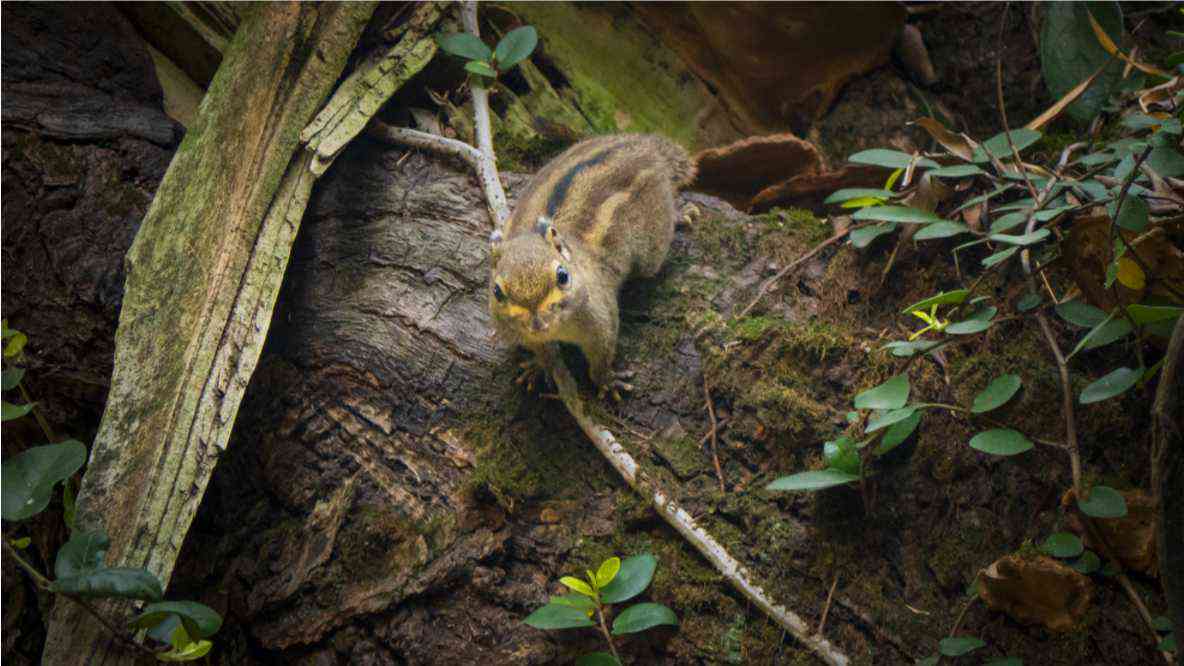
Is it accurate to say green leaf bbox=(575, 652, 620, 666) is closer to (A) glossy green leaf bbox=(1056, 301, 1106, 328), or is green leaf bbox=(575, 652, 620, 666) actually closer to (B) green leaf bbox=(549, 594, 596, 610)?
(B) green leaf bbox=(549, 594, 596, 610)

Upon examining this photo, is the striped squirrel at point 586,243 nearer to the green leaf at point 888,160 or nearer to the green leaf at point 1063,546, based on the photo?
the green leaf at point 888,160

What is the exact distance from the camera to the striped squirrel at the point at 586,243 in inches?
129

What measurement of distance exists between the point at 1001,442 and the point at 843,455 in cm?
46

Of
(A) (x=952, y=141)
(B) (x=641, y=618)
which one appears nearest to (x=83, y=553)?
(B) (x=641, y=618)

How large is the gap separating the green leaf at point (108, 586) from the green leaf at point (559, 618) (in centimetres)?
107

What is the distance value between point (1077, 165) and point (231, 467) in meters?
3.39

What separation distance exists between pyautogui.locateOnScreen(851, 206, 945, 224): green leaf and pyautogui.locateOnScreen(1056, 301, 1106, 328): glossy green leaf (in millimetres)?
532

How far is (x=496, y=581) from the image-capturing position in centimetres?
291

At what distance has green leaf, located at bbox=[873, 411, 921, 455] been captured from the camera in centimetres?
273

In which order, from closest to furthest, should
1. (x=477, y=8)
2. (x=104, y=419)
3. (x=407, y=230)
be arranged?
(x=104, y=419) < (x=407, y=230) < (x=477, y=8)

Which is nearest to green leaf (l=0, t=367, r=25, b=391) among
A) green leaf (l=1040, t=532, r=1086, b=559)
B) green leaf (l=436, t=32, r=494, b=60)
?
green leaf (l=436, t=32, r=494, b=60)

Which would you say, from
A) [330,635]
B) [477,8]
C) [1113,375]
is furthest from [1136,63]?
[330,635]

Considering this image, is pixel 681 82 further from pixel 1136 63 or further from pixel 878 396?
pixel 878 396

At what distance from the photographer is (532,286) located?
3223mm
